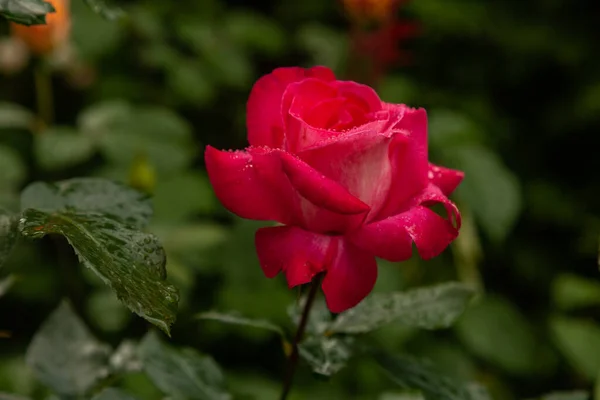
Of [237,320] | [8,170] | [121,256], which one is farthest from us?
[8,170]

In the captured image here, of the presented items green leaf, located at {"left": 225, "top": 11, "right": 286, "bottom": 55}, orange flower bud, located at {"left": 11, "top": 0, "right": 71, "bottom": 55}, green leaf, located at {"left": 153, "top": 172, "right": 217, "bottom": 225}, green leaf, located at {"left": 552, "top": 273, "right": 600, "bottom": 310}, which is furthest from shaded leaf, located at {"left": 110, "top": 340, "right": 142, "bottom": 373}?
green leaf, located at {"left": 225, "top": 11, "right": 286, "bottom": 55}

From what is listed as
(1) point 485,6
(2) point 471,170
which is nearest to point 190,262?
(2) point 471,170

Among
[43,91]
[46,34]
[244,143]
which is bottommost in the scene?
[244,143]

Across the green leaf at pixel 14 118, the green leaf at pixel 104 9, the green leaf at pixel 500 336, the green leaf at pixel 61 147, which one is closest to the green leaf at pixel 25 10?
the green leaf at pixel 104 9

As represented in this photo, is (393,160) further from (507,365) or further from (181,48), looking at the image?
(181,48)

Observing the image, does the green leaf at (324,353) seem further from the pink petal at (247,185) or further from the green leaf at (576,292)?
the green leaf at (576,292)

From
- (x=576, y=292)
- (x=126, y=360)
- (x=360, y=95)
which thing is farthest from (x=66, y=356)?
(x=576, y=292)

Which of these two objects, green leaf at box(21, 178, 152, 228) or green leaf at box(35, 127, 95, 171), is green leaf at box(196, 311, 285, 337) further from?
green leaf at box(35, 127, 95, 171)

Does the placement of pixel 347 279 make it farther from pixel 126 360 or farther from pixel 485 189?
pixel 485 189

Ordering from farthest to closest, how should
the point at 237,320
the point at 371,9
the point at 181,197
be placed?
1. the point at 371,9
2. the point at 181,197
3. the point at 237,320
